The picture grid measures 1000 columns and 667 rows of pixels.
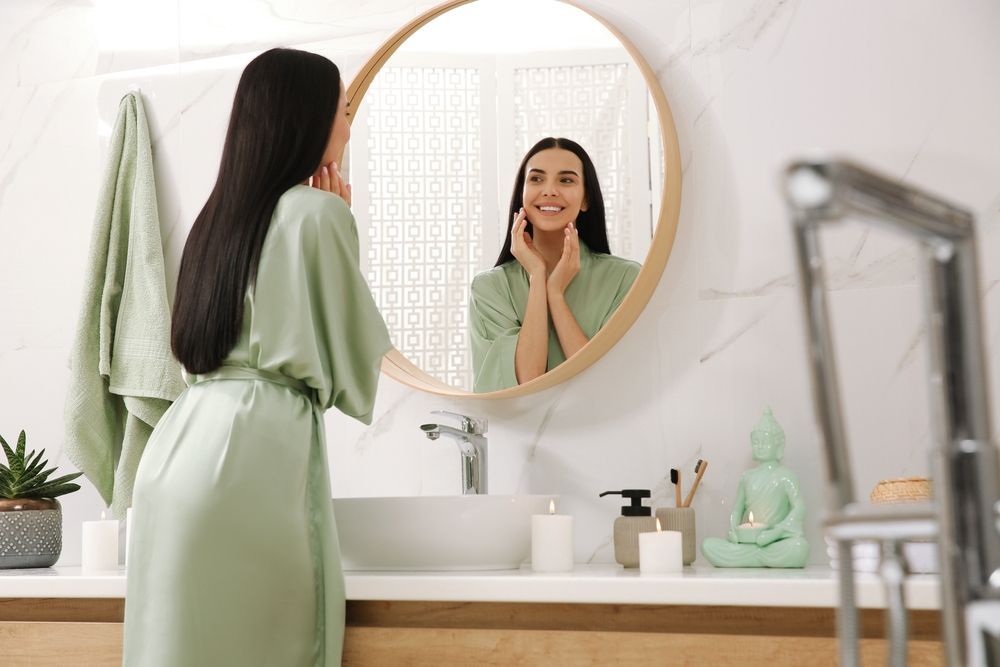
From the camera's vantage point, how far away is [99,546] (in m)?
1.88

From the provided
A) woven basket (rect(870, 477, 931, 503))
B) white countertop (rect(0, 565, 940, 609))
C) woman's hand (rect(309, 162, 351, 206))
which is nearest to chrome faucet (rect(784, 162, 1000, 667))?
white countertop (rect(0, 565, 940, 609))

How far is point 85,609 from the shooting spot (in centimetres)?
166

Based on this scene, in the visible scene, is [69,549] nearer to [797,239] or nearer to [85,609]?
[85,609]

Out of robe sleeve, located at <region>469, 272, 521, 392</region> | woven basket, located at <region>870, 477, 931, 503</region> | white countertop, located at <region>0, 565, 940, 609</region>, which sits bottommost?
white countertop, located at <region>0, 565, 940, 609</region>

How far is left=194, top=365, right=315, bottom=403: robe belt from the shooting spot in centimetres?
156

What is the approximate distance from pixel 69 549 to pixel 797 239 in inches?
81.9

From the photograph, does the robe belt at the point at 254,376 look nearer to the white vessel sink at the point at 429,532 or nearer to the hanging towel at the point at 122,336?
the white vessel sink at the point at 429,532

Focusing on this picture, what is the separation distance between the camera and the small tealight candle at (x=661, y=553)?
156cm

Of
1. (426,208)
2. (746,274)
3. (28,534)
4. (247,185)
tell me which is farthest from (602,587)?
(28,534)

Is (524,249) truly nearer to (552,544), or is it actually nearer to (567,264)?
(567,264)

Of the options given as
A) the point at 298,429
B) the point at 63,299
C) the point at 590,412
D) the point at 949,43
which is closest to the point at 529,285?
the point at 590,412

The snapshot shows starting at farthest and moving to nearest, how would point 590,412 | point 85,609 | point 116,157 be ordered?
point 116,157
point 590,412
point 85,609

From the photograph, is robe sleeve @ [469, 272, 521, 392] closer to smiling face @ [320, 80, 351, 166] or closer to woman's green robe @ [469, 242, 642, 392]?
woman's green robe @ [469, 242, 642, 392]

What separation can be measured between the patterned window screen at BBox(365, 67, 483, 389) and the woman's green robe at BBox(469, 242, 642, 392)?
0.10ft
